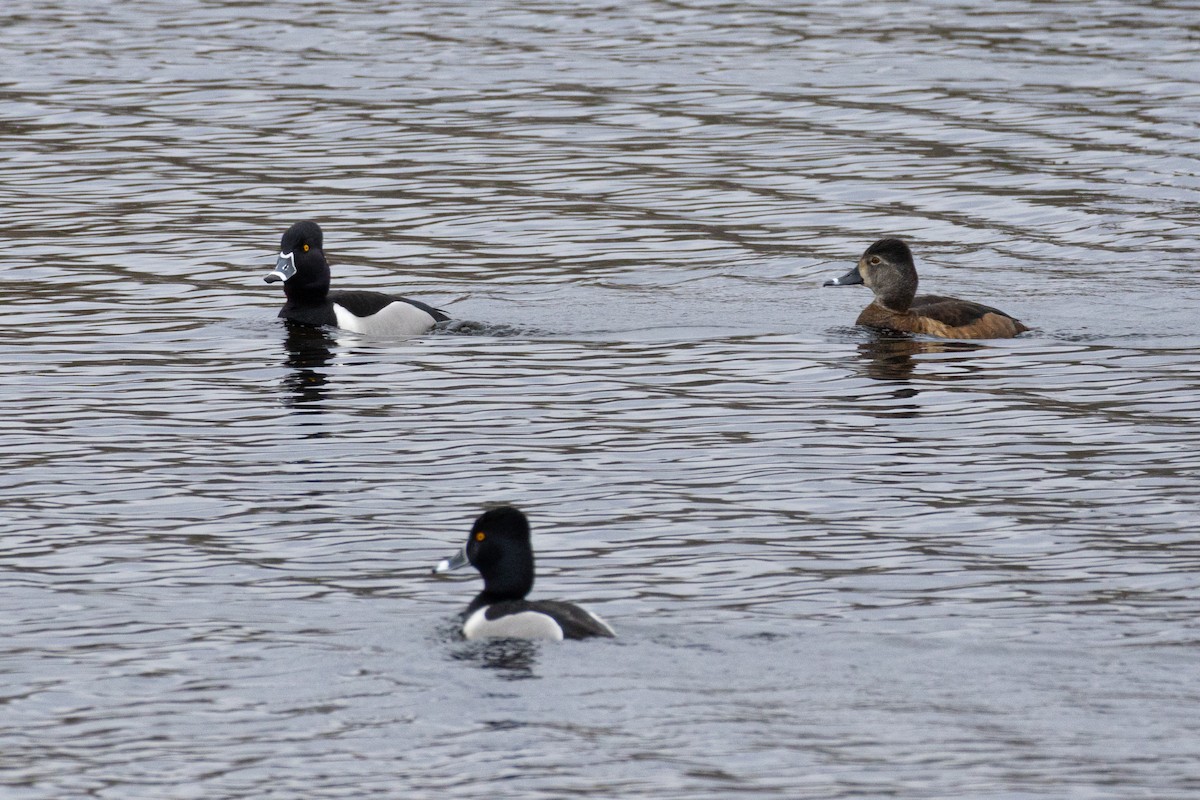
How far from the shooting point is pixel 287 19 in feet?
126

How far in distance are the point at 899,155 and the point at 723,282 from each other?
733cm

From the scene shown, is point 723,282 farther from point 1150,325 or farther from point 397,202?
point 397,202

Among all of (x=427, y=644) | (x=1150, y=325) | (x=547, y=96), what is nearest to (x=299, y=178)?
(x=547, y=96)

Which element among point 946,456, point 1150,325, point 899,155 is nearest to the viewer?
point 946,456

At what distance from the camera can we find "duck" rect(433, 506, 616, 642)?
10.6 m

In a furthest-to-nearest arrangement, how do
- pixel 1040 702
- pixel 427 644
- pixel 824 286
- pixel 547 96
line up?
pixel 547 96 → pixel 824 286 → pixel 427 644 → pixel 1040 702

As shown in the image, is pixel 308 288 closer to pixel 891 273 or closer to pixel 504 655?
pixel 891 273

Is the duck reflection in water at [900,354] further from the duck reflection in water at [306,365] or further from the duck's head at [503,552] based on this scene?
the duck's head at [503,552]

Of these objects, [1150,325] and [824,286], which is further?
[824,286]

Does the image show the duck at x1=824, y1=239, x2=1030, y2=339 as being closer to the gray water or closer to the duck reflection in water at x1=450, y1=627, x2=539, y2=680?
the gray water

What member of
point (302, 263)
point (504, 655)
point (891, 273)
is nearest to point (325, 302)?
point (302, 263)

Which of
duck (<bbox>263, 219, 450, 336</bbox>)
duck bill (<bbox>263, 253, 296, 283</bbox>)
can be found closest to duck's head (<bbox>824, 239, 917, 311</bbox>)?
duck (<bbox>263, 219, 450, 336</bbox>)

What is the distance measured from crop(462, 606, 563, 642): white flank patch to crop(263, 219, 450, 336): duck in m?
8.20

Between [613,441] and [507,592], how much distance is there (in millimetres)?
3887
